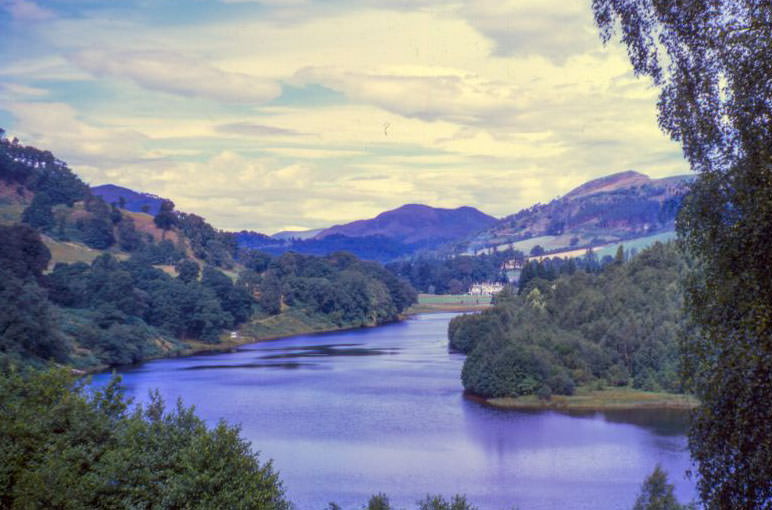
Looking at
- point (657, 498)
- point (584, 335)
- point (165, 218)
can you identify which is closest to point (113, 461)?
point (657, 498)

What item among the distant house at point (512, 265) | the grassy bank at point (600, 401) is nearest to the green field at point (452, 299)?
the distant house at point (512, 265)

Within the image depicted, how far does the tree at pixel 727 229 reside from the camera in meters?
7.23

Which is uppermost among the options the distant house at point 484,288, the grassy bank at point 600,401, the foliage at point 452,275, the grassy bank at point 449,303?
the foliage at point 452,275

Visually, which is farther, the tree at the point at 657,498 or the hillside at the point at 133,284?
the hillside at the point at 133,284

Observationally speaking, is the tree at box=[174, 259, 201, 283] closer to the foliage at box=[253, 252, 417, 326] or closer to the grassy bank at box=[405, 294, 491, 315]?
the foliage at box=[253, 252, 417, 326]

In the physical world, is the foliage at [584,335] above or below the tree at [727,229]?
below

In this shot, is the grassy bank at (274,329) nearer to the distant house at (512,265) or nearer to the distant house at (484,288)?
the distant house at (484,288)

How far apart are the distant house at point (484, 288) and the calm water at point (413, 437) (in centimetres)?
9246

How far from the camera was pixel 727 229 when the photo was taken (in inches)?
307

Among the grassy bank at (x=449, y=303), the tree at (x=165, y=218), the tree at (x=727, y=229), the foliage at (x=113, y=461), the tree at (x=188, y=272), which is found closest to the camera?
the tree at (x=727, y=229)

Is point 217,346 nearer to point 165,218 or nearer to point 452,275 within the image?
point 165,218

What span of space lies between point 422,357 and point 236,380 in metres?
17.9

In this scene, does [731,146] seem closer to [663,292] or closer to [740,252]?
[740,252]

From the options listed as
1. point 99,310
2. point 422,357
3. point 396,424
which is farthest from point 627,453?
point 99,310
